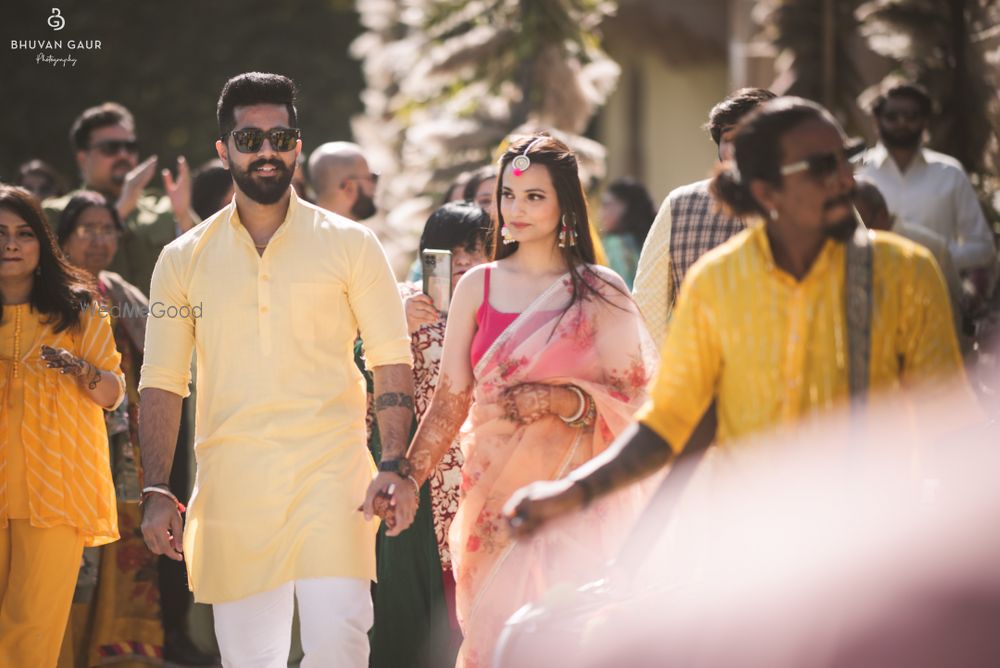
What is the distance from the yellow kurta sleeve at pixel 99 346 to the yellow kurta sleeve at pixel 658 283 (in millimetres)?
2111

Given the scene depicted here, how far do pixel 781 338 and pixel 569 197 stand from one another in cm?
203

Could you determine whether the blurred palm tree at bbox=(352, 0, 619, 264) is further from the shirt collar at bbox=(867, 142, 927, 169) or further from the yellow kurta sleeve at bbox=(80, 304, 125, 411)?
the yellow kurta sleeve at bbox=(80, 304, 125, 411)

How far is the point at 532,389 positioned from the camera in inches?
218

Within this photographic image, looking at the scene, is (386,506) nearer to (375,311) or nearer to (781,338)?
(375,311)

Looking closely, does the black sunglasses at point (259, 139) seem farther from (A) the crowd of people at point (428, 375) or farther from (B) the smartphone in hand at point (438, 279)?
(B) the smartphone in hand at point (438, 279)

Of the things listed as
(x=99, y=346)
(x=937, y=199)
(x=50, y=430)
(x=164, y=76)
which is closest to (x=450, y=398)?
(x=99, y=346)

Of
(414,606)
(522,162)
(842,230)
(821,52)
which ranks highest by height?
(821,52)

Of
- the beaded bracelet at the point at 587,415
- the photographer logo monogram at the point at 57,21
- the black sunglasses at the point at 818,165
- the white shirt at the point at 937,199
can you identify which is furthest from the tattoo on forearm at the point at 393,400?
the photographer logo monogram at the point at 57,21

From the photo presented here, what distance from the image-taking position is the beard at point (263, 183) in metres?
5.44

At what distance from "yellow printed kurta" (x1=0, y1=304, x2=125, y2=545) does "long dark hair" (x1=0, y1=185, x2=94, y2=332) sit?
0.04m

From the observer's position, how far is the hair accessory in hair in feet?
18.5

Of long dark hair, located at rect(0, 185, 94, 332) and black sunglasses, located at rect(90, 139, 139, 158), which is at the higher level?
black sunglasses, located at rect(90, 139, 139, 158)

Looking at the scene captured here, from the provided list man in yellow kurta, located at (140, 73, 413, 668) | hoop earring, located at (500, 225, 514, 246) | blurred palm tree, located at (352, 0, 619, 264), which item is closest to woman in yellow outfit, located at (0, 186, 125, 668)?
man in yellow kurta, located at (140, 73, 413, 668)

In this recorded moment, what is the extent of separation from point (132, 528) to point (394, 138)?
1219 cm
